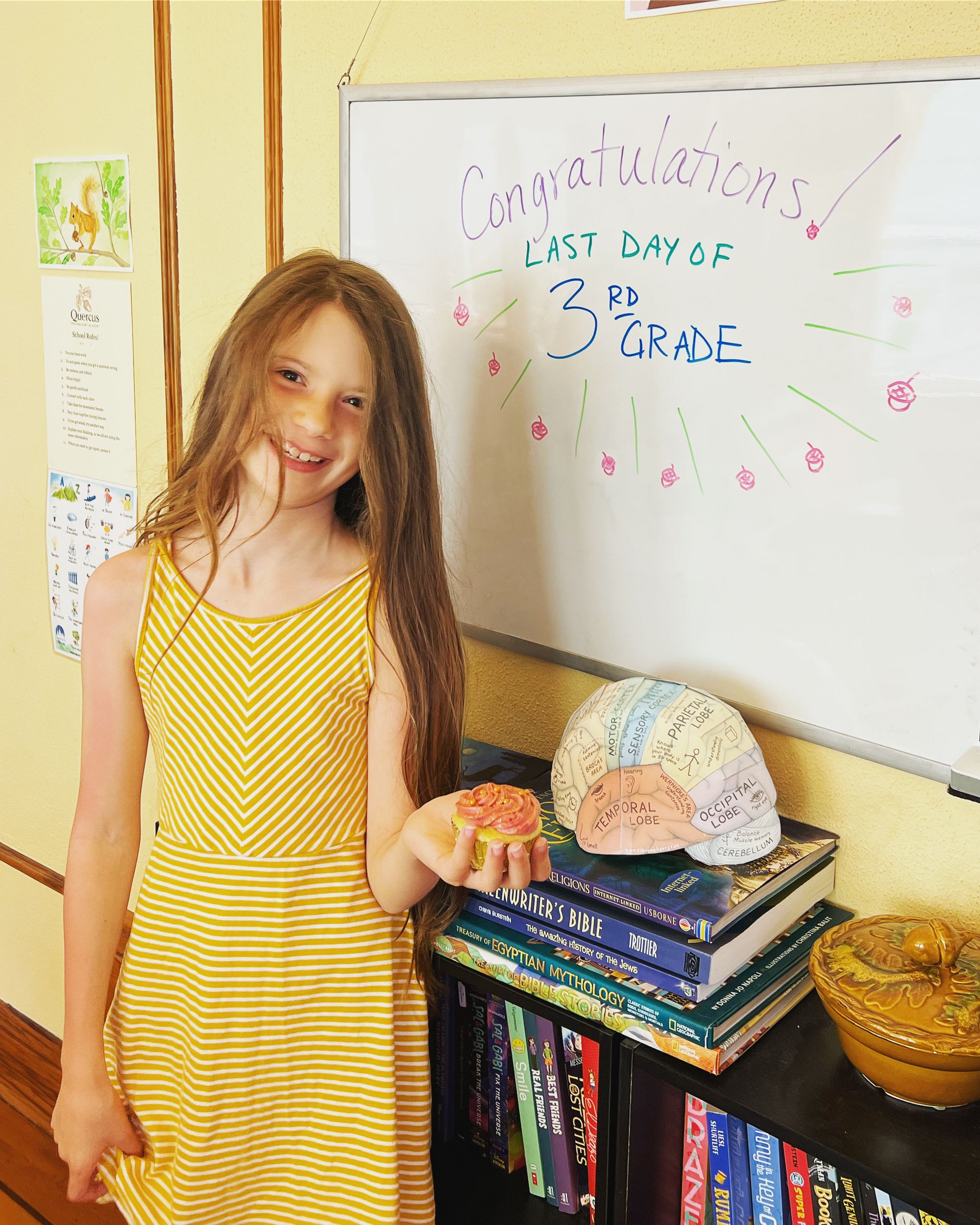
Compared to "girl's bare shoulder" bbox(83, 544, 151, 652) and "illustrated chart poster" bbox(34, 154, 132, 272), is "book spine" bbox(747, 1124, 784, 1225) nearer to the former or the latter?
"girl's bare shoulder" bbox(83, 544, 151, 652)

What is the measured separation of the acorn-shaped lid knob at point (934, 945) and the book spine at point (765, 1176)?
229mm

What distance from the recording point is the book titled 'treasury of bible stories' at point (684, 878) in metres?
0.94

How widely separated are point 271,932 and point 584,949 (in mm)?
324

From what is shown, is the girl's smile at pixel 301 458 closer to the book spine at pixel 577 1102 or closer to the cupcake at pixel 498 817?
the cupcake at pixel 498 817

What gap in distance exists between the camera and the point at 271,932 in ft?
3.58

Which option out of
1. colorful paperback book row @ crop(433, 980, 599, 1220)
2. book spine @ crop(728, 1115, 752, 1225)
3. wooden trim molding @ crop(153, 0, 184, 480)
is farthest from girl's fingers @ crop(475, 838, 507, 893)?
wooden trim molding @ crop(153, 0, 184, 480)

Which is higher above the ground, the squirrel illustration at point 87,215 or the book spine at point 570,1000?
the squirrel illustration at point 87,215

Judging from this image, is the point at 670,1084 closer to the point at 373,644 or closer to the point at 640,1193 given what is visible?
the point at 640,1193

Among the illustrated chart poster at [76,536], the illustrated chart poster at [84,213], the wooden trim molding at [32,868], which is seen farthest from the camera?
the wooden trim molding at [32,868]

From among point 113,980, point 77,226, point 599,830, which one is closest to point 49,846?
point 113,980

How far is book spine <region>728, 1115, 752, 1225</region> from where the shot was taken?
0.98 m

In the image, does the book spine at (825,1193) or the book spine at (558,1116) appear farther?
the book spine at (558,1116)

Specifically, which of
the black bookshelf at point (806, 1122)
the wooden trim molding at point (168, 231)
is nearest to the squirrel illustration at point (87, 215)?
the wooden trim molding at point (168, 231)

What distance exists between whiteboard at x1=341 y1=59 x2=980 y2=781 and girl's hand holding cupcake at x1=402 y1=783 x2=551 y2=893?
33cm
